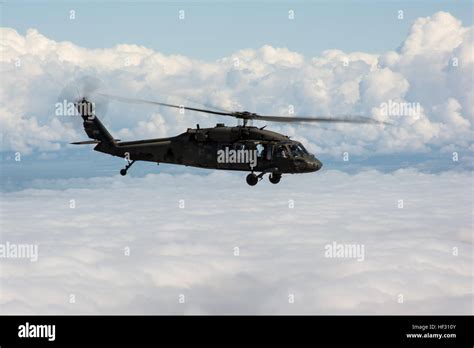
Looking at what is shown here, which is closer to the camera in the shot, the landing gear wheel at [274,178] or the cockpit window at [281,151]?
the cockpit window at [281,151]

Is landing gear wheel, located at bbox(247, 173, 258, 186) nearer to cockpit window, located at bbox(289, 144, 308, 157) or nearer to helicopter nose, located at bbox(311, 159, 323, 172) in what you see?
cockpit window, located at bbox(289, 144, 308, 157)

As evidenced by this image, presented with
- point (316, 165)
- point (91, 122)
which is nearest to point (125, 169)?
point (91, 122)

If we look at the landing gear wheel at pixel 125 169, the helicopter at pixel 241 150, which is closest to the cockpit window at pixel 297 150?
the helicopter at pixel 241 150

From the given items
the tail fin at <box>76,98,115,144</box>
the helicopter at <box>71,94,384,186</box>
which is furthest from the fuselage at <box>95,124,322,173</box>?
the tail fin at <box>76,98,115,144</box>

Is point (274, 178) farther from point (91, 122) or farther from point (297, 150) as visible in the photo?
point (91, 122)

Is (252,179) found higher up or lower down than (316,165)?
lower down

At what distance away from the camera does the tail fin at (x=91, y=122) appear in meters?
53.3

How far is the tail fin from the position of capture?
53312 mm

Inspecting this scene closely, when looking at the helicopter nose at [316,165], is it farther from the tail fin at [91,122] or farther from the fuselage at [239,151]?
the tail fin at [91,122]

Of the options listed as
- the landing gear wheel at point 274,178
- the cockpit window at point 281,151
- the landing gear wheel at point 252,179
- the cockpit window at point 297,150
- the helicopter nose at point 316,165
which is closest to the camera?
the landing gear wheel at point 252,179

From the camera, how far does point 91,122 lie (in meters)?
54.0

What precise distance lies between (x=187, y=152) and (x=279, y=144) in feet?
25.8

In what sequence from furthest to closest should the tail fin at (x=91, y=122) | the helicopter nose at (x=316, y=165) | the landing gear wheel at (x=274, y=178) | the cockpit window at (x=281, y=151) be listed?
the tail fin at (x=91, y=122), the landing gear wheel at (x=274, y=178), the helicopter nose at (x=316, y=165), the cockpit window at (x=281, y=151)
